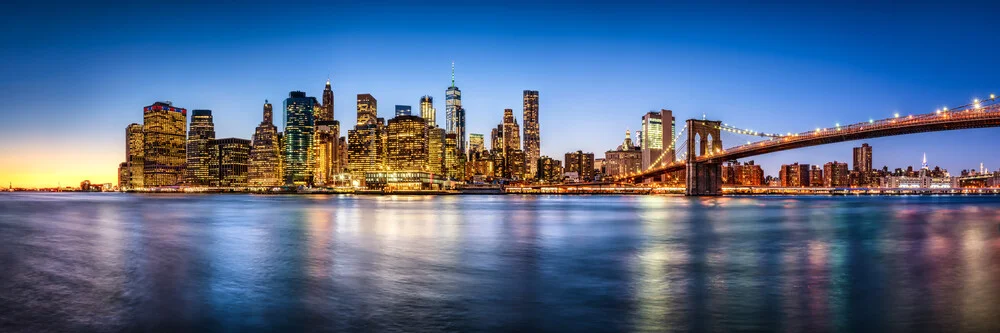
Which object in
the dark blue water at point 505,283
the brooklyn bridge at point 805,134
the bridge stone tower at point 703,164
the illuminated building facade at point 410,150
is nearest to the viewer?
the dark blue water at point 505,283

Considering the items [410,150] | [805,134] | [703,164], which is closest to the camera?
[805,134]

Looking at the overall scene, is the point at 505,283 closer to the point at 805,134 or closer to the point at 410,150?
the point at 805,134

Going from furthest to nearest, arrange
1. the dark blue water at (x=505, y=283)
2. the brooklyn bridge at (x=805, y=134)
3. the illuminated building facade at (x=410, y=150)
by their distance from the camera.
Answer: the illuminated building facade at (x=410, y=150)
the brooklyn bridge at (x=805, y=134)
the dark blue water at (x=505, y=283)

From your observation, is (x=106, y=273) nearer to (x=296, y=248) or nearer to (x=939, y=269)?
(x=296, y=248)

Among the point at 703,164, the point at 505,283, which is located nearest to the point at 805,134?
the point at 703,164

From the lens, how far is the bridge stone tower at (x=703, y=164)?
85.9m

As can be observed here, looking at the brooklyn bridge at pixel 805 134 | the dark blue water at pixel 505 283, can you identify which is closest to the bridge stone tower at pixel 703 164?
the brooklyn bridge at pixel 805 134

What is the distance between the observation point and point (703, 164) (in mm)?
87062

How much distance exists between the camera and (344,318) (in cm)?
1054

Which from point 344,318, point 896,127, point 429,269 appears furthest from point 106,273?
point 896,127

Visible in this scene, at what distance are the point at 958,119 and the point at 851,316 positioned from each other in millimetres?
45209

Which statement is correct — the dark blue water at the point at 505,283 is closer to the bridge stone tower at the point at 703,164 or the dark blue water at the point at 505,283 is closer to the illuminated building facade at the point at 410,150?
the bridge stone tower at the point at 703,164

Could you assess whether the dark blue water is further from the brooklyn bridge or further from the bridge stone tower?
the bridge stone tower

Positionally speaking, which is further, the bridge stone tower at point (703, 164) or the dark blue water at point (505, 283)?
the bridge stone tower at point (703, 164)
